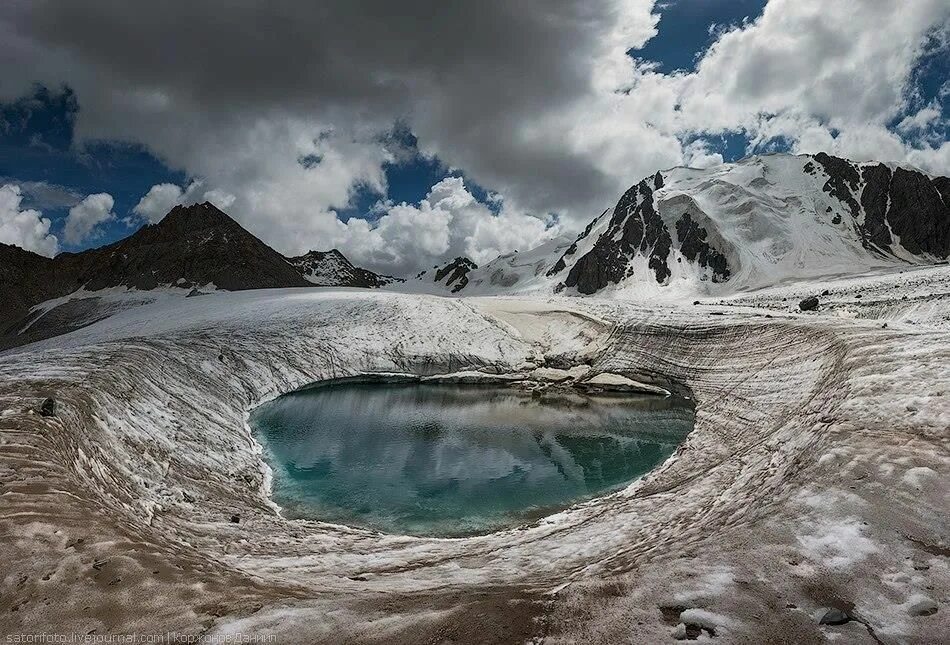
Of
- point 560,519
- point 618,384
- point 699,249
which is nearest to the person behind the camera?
point 560,519

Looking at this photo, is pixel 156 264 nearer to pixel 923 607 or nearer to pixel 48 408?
pixel 48 408

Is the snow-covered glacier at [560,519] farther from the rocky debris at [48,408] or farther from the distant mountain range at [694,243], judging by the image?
the distant mountain range at [694,243]

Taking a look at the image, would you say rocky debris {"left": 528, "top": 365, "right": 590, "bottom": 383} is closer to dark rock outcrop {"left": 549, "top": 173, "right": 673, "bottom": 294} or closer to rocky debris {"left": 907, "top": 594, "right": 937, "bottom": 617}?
rocky debris {"left": 907, "top": 594, "right": 937, "bottom": 617}

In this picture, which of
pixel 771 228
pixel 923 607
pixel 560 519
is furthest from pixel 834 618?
pixel 771 228

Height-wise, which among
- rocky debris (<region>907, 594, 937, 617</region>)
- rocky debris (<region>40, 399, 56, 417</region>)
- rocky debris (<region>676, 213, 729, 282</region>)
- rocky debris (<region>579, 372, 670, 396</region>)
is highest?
rocky debris (<region>676, 213, 729, 282</region>)

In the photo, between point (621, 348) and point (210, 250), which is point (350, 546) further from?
point (210, 250)

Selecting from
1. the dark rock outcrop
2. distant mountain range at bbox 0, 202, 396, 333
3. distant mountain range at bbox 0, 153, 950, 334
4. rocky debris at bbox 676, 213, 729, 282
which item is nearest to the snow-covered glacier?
rocky debris at bbox 676, 213, 729, 282
